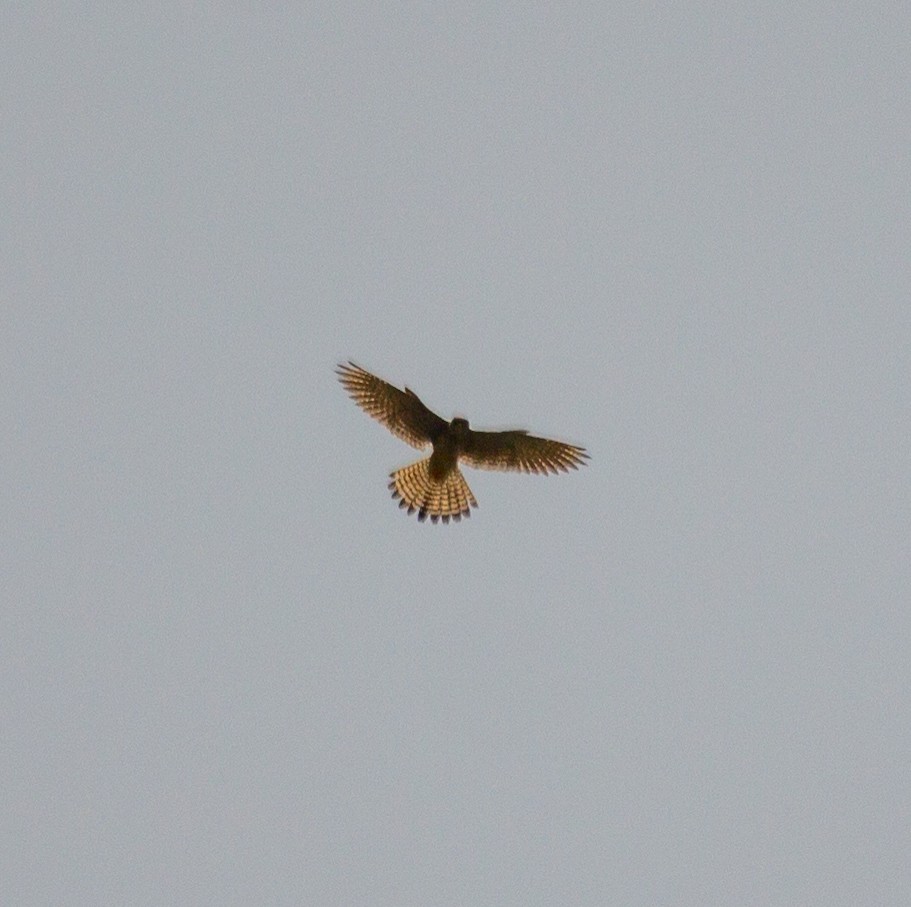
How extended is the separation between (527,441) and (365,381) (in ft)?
6.05

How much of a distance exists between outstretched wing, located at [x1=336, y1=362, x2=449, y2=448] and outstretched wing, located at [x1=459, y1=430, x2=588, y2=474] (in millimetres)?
423

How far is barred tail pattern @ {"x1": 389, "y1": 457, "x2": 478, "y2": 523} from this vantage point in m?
22.7

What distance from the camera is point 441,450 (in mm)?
22469

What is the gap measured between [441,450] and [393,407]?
696mm

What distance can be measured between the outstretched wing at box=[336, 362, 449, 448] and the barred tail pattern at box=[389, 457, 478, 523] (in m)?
0.36

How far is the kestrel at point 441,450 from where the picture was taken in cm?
2222

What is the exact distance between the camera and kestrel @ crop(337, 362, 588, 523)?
22.2 meters

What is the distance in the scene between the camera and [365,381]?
22219mm

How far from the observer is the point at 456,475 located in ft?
74.5

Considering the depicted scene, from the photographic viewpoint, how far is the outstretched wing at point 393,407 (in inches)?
871

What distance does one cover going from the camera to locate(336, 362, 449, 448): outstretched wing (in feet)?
72.6

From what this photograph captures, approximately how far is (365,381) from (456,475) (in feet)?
4.82

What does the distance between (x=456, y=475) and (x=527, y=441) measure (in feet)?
2.91

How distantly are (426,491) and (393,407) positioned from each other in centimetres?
104
